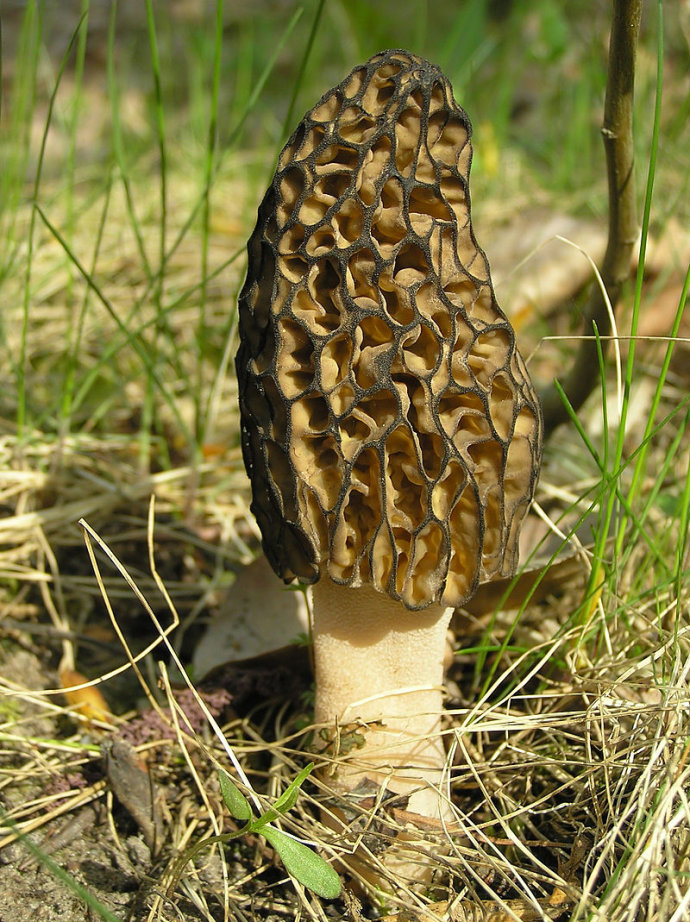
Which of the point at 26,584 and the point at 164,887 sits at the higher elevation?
the point at 26,584

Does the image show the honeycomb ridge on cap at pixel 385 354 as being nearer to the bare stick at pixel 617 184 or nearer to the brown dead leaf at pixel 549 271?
the bare stick at pixel 617 184

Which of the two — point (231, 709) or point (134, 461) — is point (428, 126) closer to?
point (231, 709)

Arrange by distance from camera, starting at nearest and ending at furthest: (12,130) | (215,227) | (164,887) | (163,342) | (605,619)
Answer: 1. (164,887)
2. (605,619)
3. (12,130)
4. (163,342)
5. (215,227)

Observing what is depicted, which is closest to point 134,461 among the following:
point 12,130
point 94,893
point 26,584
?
point 26,584

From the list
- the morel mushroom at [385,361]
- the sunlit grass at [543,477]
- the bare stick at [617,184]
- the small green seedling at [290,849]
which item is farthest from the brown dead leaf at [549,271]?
the small green seedling at [290,849]

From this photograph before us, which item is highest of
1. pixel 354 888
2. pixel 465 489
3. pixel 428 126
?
pixel 428 126

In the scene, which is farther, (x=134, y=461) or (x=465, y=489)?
(x=134, y=461)

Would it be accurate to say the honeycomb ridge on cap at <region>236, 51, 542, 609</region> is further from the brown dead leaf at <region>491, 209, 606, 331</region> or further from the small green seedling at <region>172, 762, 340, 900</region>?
the brown dead leaf at <region>491, 209, 606, 331</region>
